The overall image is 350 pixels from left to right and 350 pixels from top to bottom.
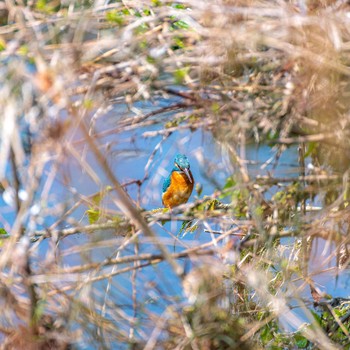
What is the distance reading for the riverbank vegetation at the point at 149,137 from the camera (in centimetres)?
153

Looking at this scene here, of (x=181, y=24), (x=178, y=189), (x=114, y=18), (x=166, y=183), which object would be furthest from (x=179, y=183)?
(x=114, y=18)

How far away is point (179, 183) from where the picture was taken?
4039mm

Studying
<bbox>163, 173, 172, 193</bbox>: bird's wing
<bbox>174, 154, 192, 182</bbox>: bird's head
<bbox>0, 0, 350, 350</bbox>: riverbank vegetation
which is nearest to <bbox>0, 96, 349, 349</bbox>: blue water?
<bbox>0, 0, 350, 350</bbox>: riverbank vegetation

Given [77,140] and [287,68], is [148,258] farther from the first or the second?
[287,68]

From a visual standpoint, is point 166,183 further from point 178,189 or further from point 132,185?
point 132,185

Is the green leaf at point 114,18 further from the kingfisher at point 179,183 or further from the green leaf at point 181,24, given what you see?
the kingfisher at point 179,183

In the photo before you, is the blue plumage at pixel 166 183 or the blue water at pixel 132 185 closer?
the blue water at pixel 132 185

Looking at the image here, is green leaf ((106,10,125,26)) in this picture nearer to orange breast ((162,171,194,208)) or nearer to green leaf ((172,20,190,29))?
green leaf ((172,20,190,29))

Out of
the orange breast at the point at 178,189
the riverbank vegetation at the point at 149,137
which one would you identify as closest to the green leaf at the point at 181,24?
the riverbank vegetation at the point at 149,137

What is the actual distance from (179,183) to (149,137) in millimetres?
2205

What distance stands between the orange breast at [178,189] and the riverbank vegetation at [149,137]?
86.1 inches

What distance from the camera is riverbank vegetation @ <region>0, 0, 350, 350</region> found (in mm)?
1529

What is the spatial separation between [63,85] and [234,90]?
0.41 metres

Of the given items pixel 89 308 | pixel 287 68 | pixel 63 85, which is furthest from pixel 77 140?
pixel 287 68
